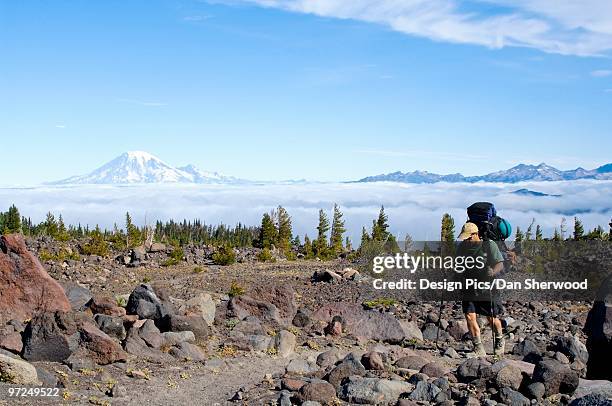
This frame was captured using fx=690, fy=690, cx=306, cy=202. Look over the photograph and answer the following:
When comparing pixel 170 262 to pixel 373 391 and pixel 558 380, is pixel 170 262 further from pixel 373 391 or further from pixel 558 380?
pixel 558 380

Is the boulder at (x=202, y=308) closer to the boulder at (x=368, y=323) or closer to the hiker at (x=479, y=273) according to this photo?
the boulder at (x=368, y=323)

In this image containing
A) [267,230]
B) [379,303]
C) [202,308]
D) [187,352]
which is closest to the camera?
[187,352]

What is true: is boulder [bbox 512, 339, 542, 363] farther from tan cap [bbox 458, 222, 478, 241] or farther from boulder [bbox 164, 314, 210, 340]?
boulder [bbox 164, 314, 210, 340]

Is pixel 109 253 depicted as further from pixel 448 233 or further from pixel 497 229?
pixel 448 233

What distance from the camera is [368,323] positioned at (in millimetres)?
14570

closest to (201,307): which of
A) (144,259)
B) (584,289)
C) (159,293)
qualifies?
(159,293)

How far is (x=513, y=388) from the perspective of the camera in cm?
973

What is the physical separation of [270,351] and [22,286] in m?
4.95

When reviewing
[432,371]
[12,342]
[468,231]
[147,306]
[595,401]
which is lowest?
[432,371]

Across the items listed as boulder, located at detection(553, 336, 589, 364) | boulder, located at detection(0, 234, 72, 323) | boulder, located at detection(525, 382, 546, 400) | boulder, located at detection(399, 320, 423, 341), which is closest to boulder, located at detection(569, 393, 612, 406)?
boulder, located at detection(525, 382, 546, 400)

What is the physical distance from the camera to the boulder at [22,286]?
514 inches

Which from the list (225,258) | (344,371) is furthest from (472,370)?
(225,258)

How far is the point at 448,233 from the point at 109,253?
103ft

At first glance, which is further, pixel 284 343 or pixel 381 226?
pixel 381 226
